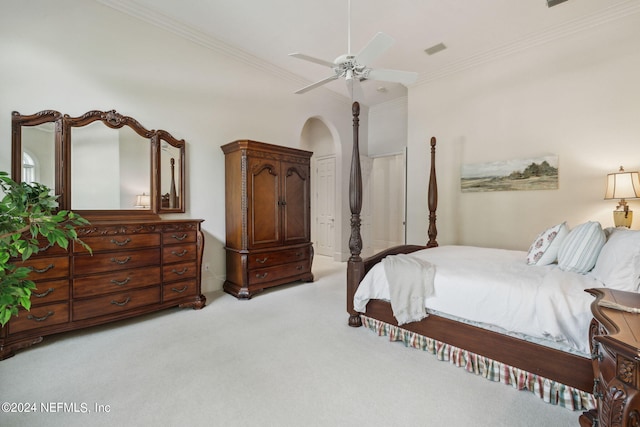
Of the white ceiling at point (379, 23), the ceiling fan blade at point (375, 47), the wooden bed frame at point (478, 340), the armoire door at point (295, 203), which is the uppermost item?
the white ceiling at point (379, 23)

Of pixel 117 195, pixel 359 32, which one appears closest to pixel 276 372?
pixel 117 195

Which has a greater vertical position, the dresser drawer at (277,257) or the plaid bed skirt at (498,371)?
the dresser drawer at (277,257)

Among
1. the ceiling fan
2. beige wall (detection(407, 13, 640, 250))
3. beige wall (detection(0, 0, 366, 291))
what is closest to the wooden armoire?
beige wall (detection(0, 0, 366, 291))

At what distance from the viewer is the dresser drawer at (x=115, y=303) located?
2.48 meters

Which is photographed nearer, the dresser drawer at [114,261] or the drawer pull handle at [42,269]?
the drawer pull handle at [42,269]

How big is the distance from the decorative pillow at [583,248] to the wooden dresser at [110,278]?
11.1ft

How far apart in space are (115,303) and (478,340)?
121 inches

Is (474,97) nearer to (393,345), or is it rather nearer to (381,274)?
(381,274)

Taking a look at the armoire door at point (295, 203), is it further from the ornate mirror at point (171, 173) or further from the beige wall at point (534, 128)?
the beige wall at point (534, 128)

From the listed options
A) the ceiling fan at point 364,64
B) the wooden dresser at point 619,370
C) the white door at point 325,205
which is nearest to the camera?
the wooden dresser at point 619,370

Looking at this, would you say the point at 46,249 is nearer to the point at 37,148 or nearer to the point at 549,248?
the point at 37,148

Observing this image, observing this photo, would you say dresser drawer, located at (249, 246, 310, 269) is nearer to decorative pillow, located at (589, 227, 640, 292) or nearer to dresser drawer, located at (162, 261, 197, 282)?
dresser drawer, located at (162, 261, 197, 282)

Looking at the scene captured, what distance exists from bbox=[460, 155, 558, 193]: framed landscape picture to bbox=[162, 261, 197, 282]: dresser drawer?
398 centimetres

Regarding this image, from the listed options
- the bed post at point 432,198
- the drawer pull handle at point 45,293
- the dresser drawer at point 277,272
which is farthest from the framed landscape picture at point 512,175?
the drawer pull handle at point 45,293
